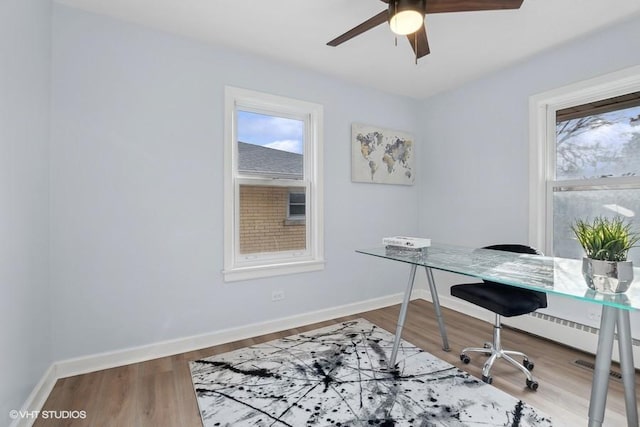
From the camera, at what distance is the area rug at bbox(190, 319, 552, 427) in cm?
170

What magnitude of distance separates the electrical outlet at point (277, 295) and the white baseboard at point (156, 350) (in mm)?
195

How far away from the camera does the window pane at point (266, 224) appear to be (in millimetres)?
2863

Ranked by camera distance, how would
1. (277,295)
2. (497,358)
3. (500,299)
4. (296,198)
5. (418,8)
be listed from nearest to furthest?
(418,8)
(500,299)
(497,358)
(277,295)
(296,198)

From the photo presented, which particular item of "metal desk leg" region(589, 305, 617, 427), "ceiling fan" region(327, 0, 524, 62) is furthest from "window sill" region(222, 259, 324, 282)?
"metal desk leg" region(589, 305, 617, 427)

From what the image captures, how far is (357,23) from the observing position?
2.31m

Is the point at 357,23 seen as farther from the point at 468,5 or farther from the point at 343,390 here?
the point at 343,390

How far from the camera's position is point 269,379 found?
2.08 m

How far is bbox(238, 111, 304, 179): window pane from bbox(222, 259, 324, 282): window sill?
0.87 meters

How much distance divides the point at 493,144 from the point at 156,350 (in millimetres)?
3607

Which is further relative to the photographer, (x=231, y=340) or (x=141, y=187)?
(x=231, y=340)

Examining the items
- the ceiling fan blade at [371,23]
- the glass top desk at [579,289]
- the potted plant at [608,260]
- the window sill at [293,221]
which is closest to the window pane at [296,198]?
the window sill at [293,221]

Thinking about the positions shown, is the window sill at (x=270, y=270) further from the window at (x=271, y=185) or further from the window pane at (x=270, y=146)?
the window pane at (x=270, y=146)

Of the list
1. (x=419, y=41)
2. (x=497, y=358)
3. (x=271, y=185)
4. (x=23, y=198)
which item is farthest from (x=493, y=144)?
(x=23, y=198)

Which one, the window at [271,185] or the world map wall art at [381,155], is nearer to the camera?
the window at [271,185]
